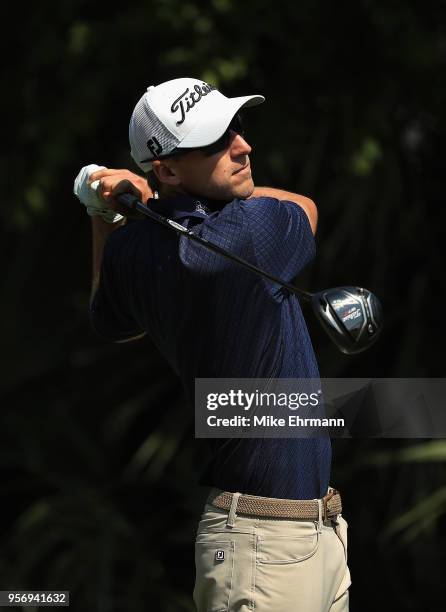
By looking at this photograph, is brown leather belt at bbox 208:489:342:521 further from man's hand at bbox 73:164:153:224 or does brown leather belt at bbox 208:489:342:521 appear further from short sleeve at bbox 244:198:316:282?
man's hand at bbox 73:164:153:224

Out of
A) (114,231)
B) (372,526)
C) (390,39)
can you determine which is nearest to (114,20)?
(390,39)

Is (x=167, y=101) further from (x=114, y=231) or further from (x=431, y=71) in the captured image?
(x=431, y=71)

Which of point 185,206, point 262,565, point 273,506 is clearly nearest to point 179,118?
point 185,206

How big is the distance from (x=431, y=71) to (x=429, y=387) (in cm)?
144

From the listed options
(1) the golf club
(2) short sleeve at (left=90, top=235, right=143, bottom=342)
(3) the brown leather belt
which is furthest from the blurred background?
(3) the brown leather belt

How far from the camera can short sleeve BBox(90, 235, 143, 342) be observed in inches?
116

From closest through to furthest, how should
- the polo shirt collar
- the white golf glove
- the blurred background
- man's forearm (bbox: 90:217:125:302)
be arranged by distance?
the polo shirt collar
the white golf glove
man's forearm (bbox: 90:217:125:302)
the blurred background

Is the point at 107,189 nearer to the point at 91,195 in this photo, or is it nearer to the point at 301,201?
the point at 91,195

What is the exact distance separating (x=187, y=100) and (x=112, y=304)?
51 centimetres

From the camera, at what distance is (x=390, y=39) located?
5.48 meters

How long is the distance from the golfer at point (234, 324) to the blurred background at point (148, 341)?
2.57m

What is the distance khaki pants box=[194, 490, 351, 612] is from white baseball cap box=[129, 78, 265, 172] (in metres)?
0.78

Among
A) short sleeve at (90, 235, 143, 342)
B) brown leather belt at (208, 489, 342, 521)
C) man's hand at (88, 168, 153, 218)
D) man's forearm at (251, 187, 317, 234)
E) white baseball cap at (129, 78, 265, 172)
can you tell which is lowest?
brown leather belt at (208, 489, 342, 521)

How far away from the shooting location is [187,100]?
9.29ft
